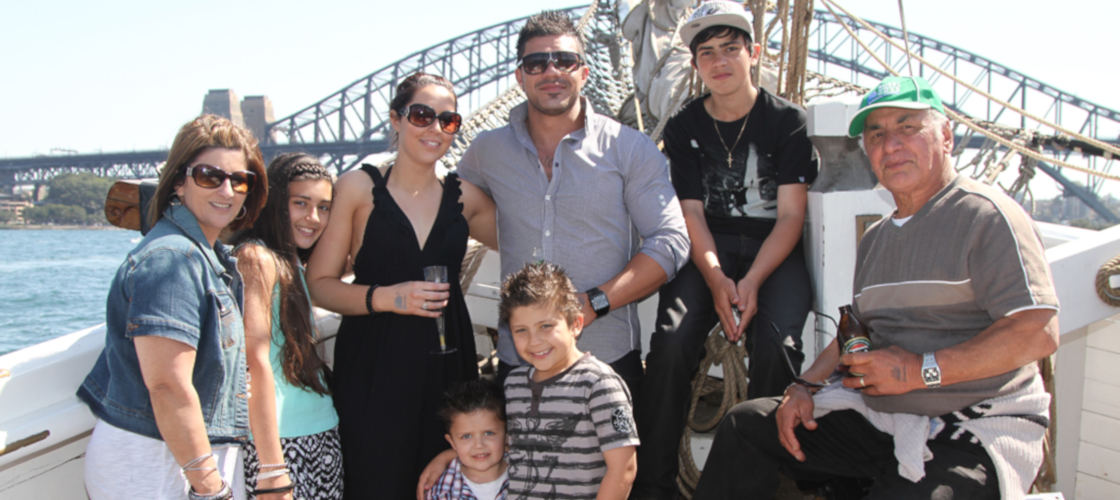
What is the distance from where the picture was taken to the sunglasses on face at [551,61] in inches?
90.5

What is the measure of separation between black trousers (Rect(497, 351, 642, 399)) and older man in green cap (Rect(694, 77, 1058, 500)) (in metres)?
0.38

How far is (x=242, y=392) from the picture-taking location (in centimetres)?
167

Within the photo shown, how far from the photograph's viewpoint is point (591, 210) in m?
2.29

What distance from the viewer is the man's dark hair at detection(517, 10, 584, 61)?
2338 millimetres

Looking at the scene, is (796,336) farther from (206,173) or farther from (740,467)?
(206,173)

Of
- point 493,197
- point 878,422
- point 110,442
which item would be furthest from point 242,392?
point 878,422

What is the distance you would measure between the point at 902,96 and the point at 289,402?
1587mm

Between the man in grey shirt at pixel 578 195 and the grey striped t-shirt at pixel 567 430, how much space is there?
352mm

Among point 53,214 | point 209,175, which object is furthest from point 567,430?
point 53,214

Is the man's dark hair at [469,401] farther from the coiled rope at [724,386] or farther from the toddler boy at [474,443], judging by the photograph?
the coiled rope at [724,386]

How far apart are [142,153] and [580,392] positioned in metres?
66.1

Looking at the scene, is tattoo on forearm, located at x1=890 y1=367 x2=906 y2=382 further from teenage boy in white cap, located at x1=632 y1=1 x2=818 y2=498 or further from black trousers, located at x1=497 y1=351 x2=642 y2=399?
black trousers, located at x1=497 y1=351 x2=642 y2=399

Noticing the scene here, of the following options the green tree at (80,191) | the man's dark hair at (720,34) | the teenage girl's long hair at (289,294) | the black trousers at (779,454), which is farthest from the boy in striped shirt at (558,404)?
the green tree at (80,191)

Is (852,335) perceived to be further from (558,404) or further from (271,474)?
(271,474)
